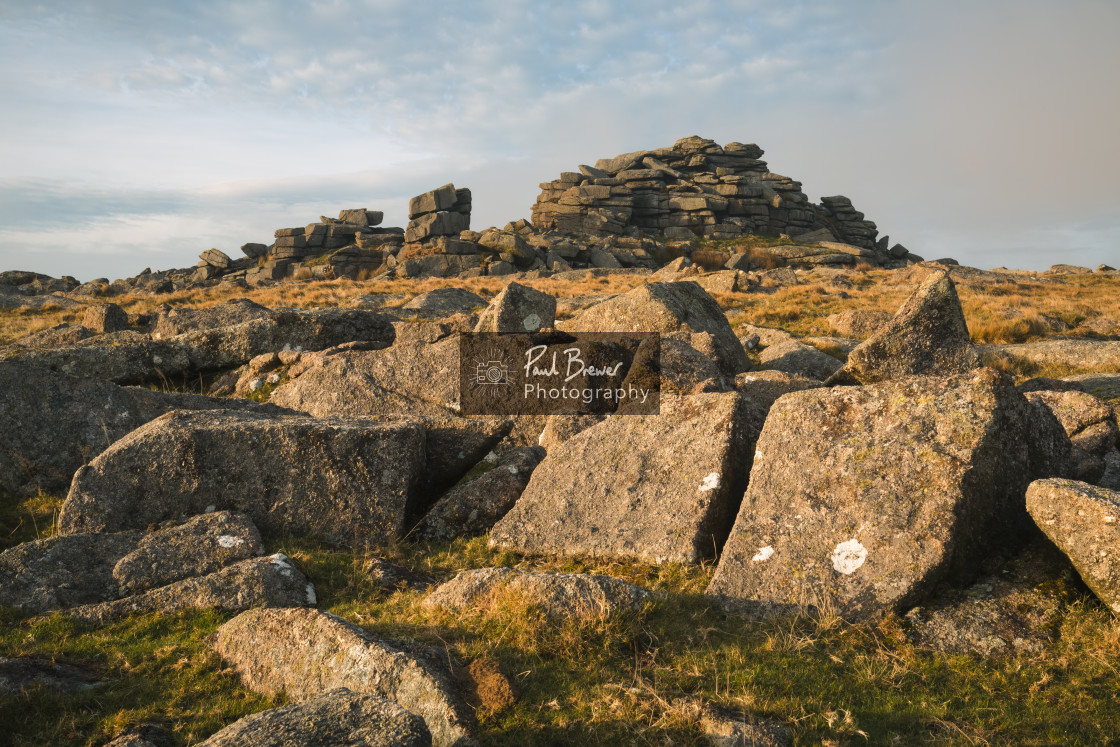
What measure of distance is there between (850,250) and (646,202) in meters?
30.3

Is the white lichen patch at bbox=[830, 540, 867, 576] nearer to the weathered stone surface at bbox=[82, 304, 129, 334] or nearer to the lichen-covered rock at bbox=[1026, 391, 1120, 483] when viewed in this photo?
the lichen-covered rock at bbox=[1026, 391, 1120, 483]

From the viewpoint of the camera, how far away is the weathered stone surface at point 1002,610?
631cm

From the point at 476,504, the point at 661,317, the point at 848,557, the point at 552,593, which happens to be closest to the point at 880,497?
the point at 848,557

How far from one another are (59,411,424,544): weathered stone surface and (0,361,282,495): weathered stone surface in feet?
8.12

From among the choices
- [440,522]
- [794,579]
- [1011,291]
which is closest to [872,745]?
[794,579]

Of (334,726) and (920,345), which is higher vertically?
(920,345)

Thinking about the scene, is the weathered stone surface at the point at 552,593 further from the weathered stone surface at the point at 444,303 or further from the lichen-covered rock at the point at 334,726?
the weathered stone surface at the point at 444,303

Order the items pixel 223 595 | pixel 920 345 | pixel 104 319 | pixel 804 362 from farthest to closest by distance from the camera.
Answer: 1. pixel 104 319
2. pixel 804 362
3. pixel 920 345
4. pixel 223 595

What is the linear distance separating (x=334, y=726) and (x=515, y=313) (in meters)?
11.9

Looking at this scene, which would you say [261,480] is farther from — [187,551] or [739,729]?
[739,729]

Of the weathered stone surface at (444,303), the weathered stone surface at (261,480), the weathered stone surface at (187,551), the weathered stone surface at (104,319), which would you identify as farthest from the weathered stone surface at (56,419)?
the weathered stone surface at (444,303)

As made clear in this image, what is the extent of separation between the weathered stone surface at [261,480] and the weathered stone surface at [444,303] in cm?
1933

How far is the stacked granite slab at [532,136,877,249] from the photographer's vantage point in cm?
9925

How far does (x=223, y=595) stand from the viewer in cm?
755
